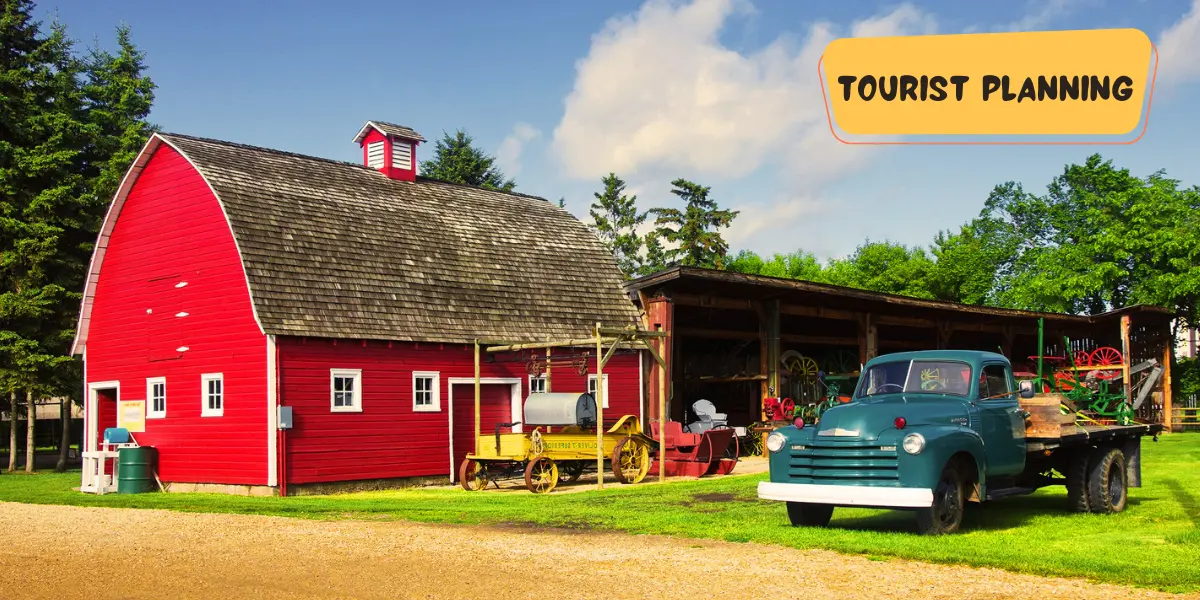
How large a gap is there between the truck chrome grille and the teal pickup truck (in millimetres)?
11

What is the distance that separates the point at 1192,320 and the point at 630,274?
3336 cm

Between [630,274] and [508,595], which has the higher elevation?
[630,274]

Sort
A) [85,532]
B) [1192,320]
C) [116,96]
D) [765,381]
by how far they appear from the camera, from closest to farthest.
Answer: [85,532] < [765,381] < [116,96] < [1192,320]

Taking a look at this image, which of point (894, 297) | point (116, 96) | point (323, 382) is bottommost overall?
point (323, 382)

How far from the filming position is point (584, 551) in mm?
11281

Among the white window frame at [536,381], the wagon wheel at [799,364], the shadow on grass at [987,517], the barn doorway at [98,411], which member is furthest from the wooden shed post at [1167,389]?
the barn doorway at [98,411]

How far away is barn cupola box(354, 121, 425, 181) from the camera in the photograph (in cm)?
2934

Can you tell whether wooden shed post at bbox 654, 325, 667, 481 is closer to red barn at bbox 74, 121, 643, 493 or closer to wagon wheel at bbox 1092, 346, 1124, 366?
red barn at bbox 74, 121, 643, 493

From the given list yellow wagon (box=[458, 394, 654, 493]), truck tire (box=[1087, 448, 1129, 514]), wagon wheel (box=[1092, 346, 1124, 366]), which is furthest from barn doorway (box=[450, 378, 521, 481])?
wagon wheel (box=[1092, 346, 1124, 366])

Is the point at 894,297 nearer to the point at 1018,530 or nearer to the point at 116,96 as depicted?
the point at 1018,530

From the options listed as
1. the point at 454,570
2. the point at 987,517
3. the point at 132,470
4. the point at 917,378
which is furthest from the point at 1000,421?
the point at 132,470

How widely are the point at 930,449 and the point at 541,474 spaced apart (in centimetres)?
1064

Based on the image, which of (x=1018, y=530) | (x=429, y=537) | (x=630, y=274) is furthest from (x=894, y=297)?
(x=630, y=274)

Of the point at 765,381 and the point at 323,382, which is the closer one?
the point at 323,382
